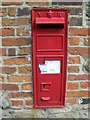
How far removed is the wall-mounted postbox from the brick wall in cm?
5

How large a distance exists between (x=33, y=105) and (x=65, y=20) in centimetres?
75

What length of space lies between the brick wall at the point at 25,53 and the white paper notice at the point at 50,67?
9 cm

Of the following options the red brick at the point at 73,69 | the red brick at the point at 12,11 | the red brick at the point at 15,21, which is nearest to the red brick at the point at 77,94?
the red brick at the point at 73,69

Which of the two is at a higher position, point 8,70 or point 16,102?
point 8,70

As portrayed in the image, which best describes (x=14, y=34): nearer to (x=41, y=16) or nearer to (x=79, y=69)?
(x=41, y=16)

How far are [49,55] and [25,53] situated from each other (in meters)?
0.19

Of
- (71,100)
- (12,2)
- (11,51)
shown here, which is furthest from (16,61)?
(71,100)

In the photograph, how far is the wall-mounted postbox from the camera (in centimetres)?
202

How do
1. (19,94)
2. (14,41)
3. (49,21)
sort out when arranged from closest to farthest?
(49,21), (14,41), (19,94)

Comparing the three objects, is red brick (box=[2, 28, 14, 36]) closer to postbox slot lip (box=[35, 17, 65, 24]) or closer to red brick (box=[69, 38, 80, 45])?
postbox slot lip (box=[35, 17, 65, 24])

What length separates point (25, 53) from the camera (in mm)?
2100

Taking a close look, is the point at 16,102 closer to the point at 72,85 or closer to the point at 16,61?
the point at 16,61

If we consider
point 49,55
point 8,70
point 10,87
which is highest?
point 49,55

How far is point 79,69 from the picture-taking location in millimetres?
2137
